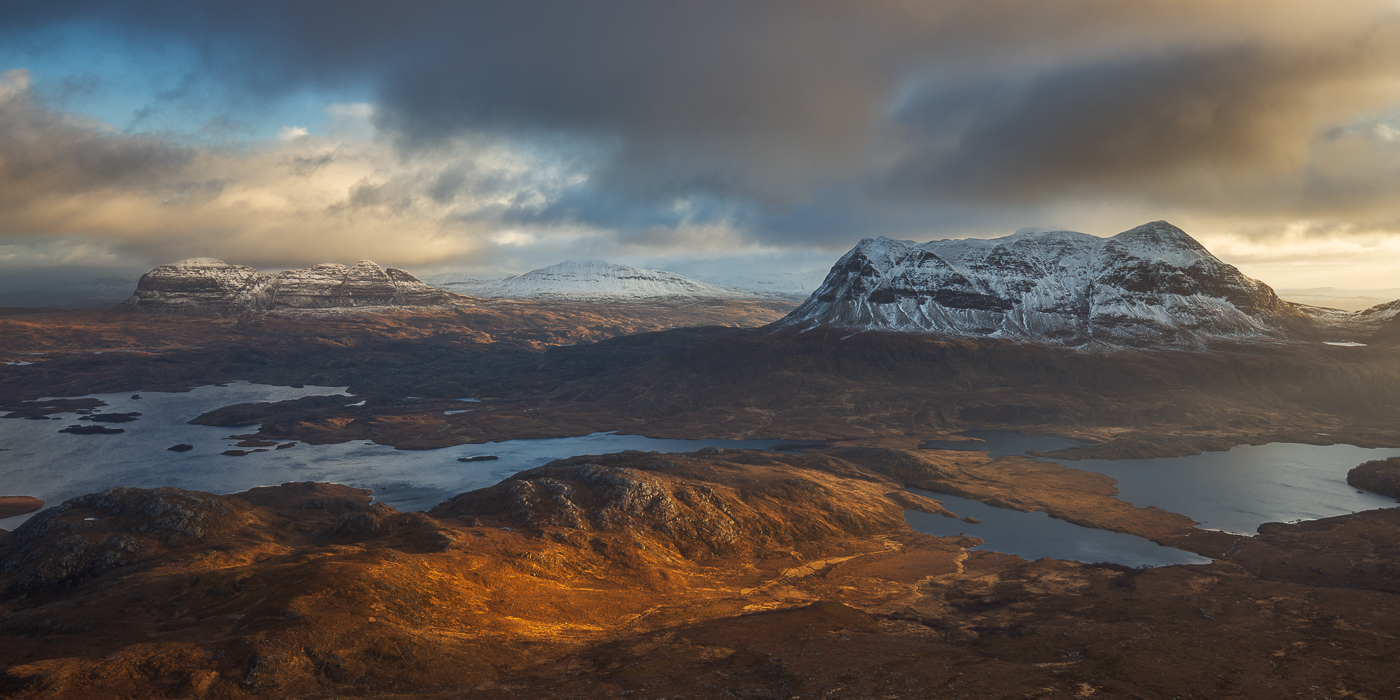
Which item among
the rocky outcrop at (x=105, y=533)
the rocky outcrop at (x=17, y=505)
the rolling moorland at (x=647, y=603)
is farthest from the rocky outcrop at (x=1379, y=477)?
the rocky outcrop at (x=17, y=505)

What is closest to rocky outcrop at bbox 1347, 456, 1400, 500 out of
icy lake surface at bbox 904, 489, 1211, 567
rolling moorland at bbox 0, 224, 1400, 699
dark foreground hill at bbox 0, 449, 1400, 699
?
rolling moorland at bbox 0, 224, 1400, 699

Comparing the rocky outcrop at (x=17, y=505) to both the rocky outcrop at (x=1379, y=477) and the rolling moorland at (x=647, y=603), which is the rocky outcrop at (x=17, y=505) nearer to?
the rolling moorland at (x=647, y=603)

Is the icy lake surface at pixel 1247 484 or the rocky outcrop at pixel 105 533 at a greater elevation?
the rocky outcrop at pixel 105 533

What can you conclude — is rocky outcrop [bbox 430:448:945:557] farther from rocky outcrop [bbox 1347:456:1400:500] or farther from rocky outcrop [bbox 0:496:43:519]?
rocky outcrop [bbox 0:496:43:519]

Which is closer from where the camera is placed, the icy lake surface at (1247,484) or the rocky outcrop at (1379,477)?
the icy lake surface at (1247,484)

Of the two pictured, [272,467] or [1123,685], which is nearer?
[1123,685]

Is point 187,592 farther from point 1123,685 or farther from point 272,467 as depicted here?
point 272,467

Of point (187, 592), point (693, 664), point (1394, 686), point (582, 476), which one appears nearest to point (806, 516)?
point (582, 476)
